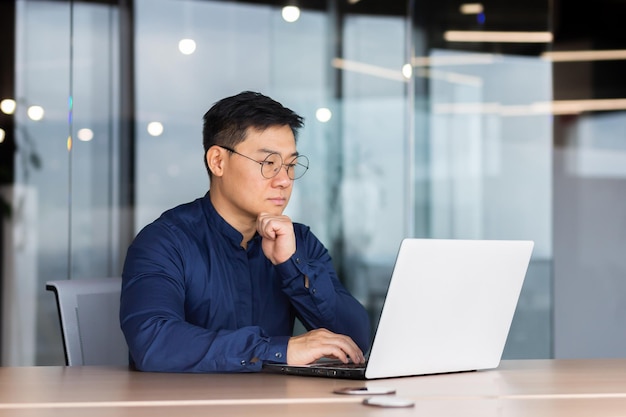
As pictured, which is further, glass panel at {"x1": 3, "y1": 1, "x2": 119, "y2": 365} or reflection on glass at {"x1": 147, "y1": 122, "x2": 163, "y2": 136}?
reflection on glass at {"x1": 147, "y1": 122, "x2": 163, "y2": 136}

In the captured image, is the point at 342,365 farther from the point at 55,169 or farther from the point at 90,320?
the point at 55,169

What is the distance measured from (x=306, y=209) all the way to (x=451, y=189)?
0.86m

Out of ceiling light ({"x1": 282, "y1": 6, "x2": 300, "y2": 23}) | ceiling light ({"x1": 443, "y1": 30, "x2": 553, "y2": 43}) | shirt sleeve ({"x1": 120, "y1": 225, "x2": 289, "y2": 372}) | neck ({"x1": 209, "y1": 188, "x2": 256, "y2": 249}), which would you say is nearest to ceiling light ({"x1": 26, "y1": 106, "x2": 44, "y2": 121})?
ceiling light ({"x1": 282, "y1": 6, "x2": 300, "y2": 23})

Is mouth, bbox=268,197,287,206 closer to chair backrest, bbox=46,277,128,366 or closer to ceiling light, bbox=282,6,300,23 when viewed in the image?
chair backrest, bbox=46,277,128,366

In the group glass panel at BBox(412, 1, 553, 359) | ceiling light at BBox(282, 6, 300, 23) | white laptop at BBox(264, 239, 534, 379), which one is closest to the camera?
white laptop at BBox(264, 239, 534, 379)

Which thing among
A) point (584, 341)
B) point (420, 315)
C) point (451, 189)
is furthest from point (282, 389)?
point (584, 341)

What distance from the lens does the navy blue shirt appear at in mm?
2139

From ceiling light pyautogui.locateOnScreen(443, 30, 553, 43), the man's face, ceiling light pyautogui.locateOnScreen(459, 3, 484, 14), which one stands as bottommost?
the man's face

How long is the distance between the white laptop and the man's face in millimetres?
631

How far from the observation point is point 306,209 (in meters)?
5.35

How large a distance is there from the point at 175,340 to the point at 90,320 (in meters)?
0.52

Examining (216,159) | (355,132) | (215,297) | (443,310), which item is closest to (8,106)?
(355,132)

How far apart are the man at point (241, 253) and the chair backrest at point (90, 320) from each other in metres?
0.20

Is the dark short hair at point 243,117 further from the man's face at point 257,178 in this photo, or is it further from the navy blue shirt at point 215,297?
the navy blue shirt at point 215,297
